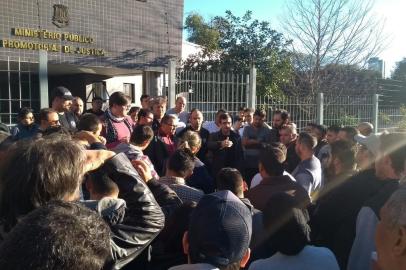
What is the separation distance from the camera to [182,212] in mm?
2670

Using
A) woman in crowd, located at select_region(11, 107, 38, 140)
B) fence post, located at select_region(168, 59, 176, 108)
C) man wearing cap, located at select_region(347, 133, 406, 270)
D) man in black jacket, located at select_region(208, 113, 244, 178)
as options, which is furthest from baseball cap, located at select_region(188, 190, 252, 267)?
fence post, located at select_region(168, 59, 176, 108)

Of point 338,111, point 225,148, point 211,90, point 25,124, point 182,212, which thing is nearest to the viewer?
point 182,212

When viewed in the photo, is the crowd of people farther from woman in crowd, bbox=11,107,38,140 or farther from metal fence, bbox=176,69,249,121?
metal fence, bbox=176,69,249,121

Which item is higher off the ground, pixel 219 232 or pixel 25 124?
pixel 25 124

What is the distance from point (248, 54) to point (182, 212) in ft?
49.5

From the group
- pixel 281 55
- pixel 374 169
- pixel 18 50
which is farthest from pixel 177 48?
pixel 374 169

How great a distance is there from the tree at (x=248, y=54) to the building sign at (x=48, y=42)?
5.10 m

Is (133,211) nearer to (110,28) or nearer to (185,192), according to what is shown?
(185,192)

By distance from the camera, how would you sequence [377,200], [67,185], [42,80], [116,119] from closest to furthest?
[67,185] → [377,200] → [116,119] → [42,80]

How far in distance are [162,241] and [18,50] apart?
31.8ft

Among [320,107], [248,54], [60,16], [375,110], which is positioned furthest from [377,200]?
[248,54]

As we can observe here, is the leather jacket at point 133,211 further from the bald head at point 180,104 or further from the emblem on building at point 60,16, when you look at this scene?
the emblem on building at point 60,16

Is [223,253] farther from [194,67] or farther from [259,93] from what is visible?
[194,67]

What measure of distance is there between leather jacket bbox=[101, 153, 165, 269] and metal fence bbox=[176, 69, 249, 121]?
662 centimetres
